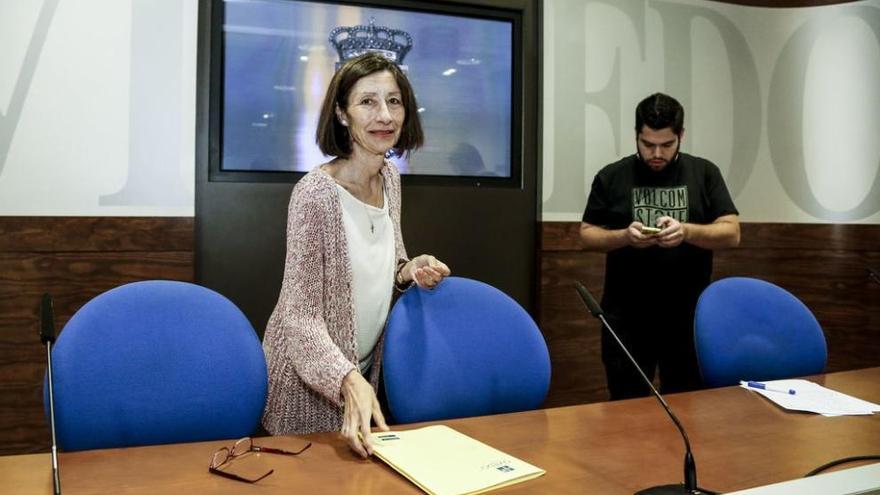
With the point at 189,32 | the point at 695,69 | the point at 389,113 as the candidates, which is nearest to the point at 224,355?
the point at 389,113

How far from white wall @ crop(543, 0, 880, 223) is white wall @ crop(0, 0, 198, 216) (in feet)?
6.58

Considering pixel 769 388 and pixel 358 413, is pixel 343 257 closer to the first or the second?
pixel 358 413

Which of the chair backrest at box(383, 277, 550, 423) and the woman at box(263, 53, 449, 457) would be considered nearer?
the woman at box(263, 53, 449, 457)

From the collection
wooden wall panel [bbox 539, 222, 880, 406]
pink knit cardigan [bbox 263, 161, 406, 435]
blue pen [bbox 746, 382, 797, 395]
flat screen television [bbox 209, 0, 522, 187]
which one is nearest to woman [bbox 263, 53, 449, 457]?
pink knit cardigan [bbox 263, 161, 406, 435]

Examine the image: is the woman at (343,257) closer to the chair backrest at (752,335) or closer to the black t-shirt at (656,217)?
the chair backrest at (752,335)

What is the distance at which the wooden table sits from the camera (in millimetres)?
1112

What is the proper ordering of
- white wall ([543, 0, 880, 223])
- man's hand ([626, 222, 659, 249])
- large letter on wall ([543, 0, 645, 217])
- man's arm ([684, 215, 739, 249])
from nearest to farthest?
man's hand ([626, 222, 659, 249])
man's arm ([684, 215, 739, 249])
large letter on wall ([543, 0, 645, 217])
white wall ([543, 0, 880, 223])

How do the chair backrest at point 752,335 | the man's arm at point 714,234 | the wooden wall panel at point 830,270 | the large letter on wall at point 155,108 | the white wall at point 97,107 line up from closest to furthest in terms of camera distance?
the chair backrest at point 752,335
the man's arm at point 714,234
the white wall at point 97,107
the large letter on wall at point 155,108
the wooden wall panel at point 830,270

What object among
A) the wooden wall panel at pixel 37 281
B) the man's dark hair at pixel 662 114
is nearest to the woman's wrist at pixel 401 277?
the man's dark hair at pixel 662 114

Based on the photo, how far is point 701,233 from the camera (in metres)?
2.66

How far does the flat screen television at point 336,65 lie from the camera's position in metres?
3.21

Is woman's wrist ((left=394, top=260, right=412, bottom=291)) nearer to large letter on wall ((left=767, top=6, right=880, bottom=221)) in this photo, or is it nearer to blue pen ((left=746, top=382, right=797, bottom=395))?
blue pen ((left=746, top=382, right=797, bottom=395))

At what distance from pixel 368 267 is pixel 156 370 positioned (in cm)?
56

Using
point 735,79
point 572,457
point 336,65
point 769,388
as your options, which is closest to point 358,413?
point 572,457
